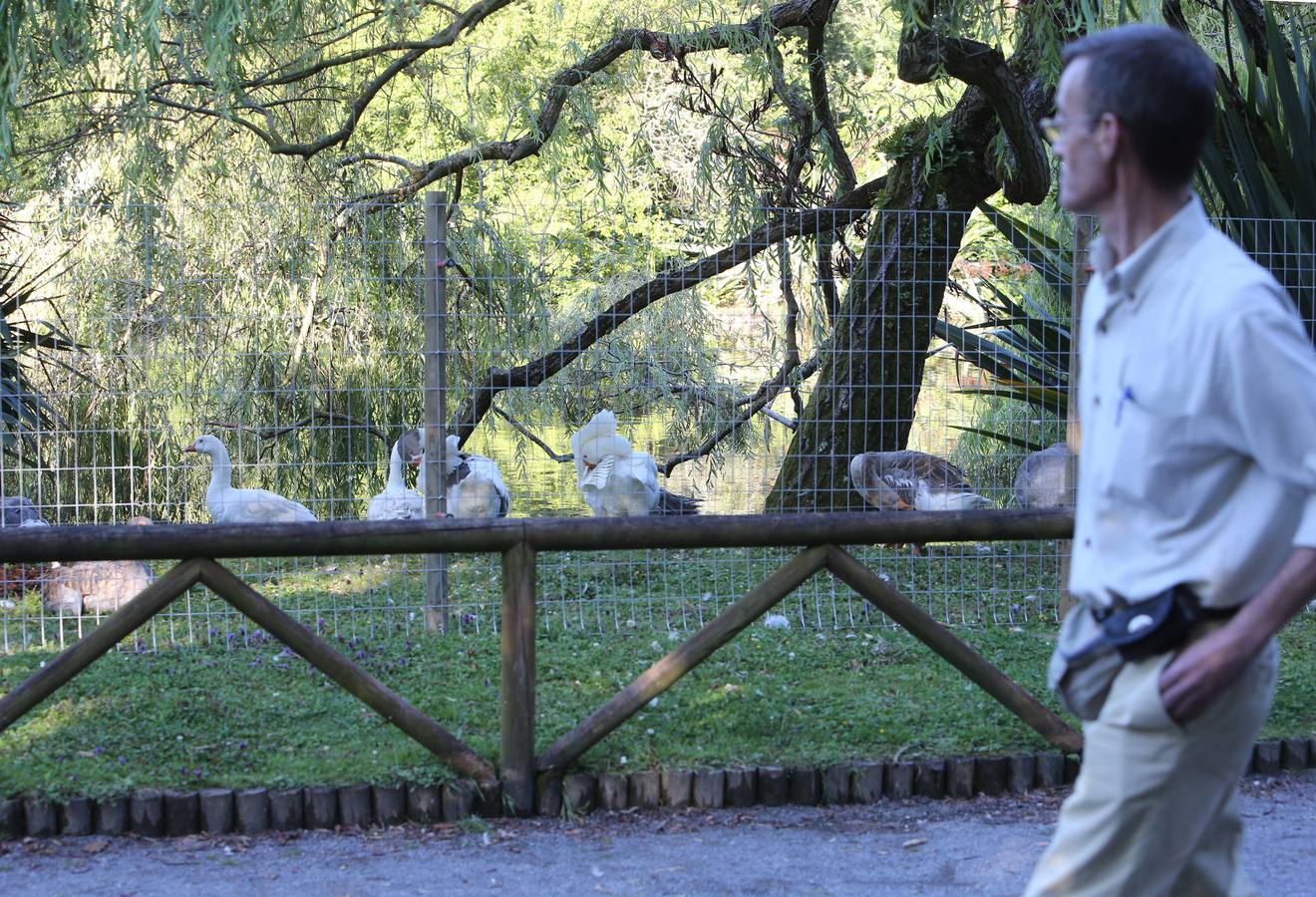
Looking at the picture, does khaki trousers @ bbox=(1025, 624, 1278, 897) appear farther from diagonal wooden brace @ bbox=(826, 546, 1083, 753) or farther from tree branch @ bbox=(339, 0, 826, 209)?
tree branch @ bbox=(339, 0, 826, 209)

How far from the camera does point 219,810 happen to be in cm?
432

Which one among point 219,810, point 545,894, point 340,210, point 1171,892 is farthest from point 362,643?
point 1171,892

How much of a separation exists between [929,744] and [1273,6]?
25.3 ft

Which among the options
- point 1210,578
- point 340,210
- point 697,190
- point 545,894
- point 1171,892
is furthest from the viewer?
point 697,190

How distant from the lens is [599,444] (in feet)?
28.2

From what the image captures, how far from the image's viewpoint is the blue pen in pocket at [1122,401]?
206cm

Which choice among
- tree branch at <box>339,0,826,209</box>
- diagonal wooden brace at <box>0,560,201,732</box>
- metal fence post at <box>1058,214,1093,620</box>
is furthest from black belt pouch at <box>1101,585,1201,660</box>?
tree branch at <box>339,0,826,209</box>

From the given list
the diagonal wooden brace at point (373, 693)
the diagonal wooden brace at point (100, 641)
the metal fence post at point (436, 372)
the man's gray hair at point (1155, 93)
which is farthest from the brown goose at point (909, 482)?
the man's gray hair at point (1155, 93)

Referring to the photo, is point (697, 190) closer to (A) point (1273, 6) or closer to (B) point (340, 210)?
(B) point (340, 210)

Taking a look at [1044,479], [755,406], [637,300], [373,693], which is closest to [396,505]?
[637,300]

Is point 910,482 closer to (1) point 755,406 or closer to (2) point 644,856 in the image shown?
(1) point 755,406

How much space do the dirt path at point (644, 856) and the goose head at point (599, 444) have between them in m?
4.18

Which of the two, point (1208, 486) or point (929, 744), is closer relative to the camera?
point (1208, 486)

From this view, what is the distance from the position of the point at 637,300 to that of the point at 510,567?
4858mm
